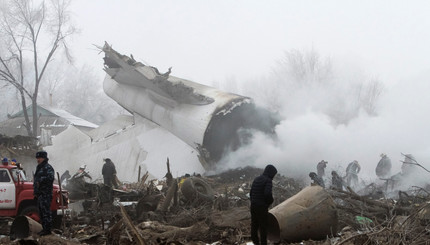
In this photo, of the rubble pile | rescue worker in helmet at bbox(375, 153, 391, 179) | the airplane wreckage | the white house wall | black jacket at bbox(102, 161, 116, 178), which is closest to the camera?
the rubble pile

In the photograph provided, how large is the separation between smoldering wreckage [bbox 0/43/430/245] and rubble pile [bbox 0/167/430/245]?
20 millimetres

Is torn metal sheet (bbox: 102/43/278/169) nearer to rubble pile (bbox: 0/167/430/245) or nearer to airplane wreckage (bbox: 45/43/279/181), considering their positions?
airplane wreckage (bbox: 45/43/279/181)

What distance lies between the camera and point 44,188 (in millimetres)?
7473

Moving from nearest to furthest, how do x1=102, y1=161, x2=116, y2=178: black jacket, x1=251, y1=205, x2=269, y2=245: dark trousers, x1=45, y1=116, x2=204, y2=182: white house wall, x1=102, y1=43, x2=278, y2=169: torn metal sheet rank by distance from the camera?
x1=251, y1=205, x2=269, y2=245: dark trousers
x1=102, y1=161, x2=116, y2=178: black jacket
x1=102, y1=43, x2=278, y2=169: torn metal sheet
x1=45, y1=116, x2=204, y2=182: white house wall

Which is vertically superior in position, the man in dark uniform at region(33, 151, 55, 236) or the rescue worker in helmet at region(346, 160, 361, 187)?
the man in dark uniform at region(33, 151, 55, 236)

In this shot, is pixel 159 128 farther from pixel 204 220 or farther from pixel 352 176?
pixel 204 220

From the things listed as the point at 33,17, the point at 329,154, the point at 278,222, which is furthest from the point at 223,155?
the point at 33,17

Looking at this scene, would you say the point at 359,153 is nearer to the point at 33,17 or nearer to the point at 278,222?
the point at 278,222

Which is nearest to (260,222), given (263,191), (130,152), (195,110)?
(263,191)

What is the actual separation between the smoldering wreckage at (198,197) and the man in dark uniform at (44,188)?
0.33 m

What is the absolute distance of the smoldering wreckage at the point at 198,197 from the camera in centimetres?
678

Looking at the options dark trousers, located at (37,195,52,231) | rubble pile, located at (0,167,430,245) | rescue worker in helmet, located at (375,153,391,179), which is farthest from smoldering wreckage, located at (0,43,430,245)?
rescue worker in helmet, located at (375,153,391,179)

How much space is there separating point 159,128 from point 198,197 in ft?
32.0

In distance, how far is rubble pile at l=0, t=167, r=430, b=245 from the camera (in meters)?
5.96
